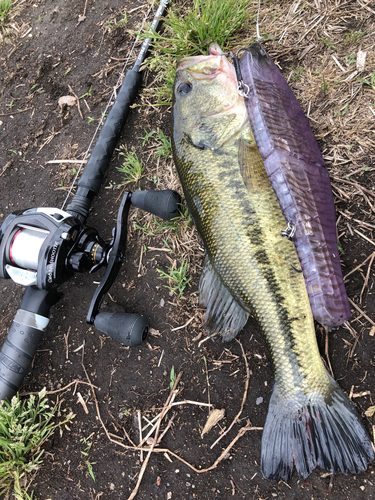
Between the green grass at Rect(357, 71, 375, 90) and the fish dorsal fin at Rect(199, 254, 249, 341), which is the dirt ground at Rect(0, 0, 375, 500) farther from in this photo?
the fish dorsal fin at Rect(199, 254, 249, 341)

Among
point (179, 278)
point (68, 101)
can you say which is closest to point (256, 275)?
point (179, 278)

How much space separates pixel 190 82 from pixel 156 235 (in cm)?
127

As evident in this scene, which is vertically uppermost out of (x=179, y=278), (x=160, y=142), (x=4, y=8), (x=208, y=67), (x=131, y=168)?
(x=4, y=8)

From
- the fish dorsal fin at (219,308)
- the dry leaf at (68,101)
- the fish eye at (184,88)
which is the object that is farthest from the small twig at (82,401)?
the dry leaf at (68,101)

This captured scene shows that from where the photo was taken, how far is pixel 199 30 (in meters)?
2.93

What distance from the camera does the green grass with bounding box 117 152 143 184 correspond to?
3.17 metres

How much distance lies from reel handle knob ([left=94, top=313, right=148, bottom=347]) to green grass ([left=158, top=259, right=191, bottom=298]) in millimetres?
451

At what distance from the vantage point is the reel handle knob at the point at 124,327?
7.82ft

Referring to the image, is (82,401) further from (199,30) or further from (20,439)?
(199,30)

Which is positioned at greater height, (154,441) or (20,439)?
(20,439)

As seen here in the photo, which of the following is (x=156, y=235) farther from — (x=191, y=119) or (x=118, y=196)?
(x=191, y=119)

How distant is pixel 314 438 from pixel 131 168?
264 centimetres

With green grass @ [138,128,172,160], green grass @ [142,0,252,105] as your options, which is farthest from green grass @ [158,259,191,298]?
green grass @ [142,0,252,105]

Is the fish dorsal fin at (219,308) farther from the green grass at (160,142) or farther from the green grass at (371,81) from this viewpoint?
the green grass at (371,81)
